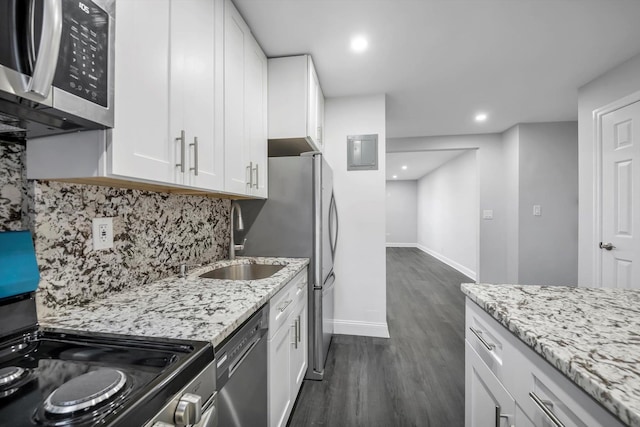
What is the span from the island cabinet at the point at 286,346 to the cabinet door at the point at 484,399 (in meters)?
0.90

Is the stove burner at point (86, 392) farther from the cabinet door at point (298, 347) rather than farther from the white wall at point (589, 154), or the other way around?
the white wall at point (589, 154)

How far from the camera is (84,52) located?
69 centimetres

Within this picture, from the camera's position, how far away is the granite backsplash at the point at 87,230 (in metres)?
0.88

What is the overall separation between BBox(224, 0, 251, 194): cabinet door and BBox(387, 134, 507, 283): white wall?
374 centimetres

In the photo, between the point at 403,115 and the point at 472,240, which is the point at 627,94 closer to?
the point at 403,115

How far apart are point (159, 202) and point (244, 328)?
2.93 feet

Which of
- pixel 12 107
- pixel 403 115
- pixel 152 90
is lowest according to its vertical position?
pixel 12 107

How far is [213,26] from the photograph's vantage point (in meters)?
1.34

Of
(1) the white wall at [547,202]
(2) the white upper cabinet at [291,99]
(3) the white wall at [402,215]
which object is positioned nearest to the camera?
(2) the white upper cabinet at [291,99]

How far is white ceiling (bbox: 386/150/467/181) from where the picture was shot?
5.54m

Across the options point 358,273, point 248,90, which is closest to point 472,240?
point 358,273

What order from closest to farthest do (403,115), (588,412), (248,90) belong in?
1. (588,412)
2. (248,90)
3. (403,115)

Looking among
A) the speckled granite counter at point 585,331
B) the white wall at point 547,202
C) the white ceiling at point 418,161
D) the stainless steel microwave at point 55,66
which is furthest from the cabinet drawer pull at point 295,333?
the white ceiling at point 418,161

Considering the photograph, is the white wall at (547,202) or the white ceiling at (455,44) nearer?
the white ceiling at (455,44)
